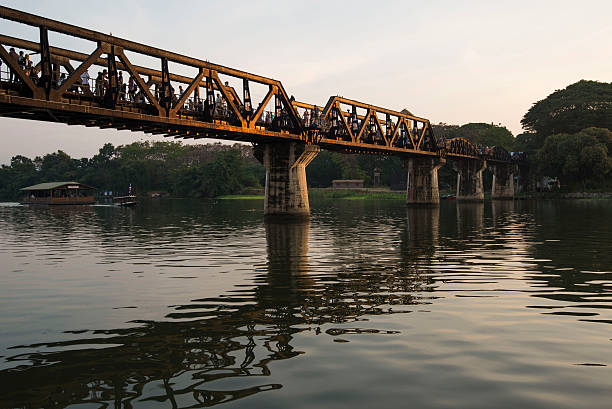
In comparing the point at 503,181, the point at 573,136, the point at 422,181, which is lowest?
the point at 422,181

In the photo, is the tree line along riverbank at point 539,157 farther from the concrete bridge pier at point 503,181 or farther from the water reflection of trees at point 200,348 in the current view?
the water reflection of trees at point 200,348

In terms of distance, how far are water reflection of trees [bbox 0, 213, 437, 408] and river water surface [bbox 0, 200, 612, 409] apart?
0.04m

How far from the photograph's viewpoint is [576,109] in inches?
6137

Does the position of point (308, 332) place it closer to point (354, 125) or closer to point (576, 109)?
point (354, 125)

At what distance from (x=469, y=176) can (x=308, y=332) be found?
4718 inches

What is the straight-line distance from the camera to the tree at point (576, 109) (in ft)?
496

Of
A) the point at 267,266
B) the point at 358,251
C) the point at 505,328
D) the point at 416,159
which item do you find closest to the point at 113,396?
the point at 505,328

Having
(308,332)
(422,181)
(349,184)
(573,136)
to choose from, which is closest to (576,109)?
(573,136)

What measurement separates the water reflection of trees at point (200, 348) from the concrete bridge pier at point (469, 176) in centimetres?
11016

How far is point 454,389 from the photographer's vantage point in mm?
7816

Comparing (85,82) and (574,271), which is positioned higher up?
(85,82)

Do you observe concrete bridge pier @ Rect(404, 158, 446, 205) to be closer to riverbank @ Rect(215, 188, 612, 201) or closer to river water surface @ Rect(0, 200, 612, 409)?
riverbank @ Rect(215, 188, 612, 201)

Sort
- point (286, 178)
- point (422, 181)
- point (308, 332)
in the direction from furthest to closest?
1. point (422, 181)
2. point (286, 178)
3. point (308, 332)

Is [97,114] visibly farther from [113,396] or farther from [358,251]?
[113,396]
